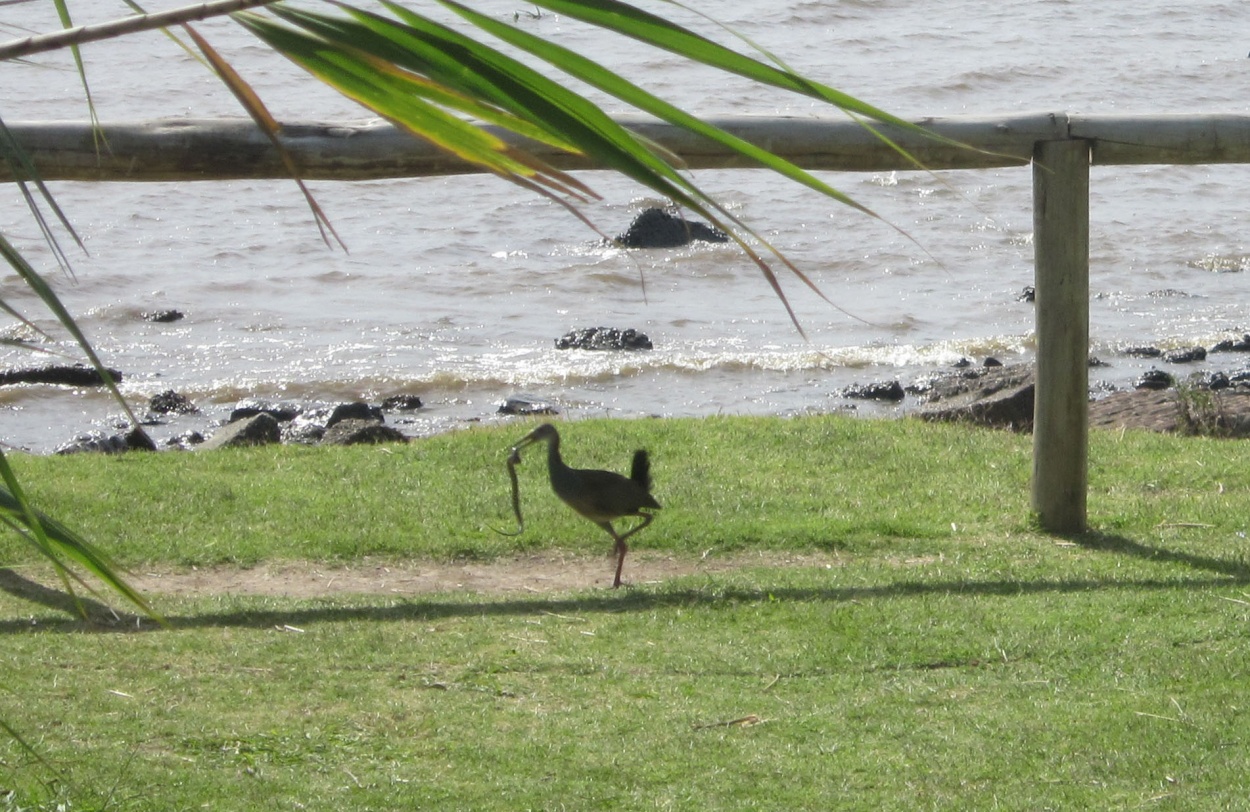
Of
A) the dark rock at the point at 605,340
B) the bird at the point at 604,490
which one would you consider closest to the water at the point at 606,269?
the dark rock at the point at 605,340

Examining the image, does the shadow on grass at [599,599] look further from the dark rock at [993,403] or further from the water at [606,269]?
the dark rock at [993,403]

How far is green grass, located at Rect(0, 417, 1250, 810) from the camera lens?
407cm

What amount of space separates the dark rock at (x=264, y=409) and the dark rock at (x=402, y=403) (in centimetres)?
80

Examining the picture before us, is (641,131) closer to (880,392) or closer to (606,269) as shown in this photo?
(880,392)

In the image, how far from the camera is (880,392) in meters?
13.4

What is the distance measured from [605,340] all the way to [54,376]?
18.2ft

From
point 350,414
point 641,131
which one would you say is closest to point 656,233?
point 350,414

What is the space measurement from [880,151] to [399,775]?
11.5 feet

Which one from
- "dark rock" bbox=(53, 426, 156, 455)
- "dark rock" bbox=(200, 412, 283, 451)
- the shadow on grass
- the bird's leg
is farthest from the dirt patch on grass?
"dark rock" bbox=(53, 426, 156, 455)

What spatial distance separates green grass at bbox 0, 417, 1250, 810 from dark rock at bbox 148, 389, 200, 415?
5351mm

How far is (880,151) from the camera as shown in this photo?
629 centimetres

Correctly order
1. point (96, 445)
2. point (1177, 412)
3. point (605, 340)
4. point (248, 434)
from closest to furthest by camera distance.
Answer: point (1177, 412)
point (248, 434)
point (96, 445)
point (605, 340)

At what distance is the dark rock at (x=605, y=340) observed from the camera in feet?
51.2

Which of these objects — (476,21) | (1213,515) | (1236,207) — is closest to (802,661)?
(1213,515)
